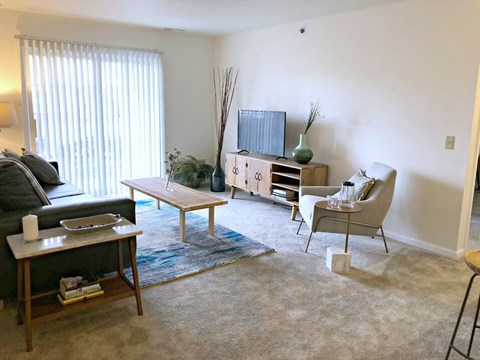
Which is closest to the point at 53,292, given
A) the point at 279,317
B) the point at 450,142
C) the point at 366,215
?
the point at 279,317

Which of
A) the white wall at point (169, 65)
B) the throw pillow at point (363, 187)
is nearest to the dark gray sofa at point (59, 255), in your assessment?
the throw pillow at point (363, 187)

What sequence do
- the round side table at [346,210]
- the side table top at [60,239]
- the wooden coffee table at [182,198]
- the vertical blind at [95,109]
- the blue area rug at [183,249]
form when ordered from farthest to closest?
the vertical blind at [95,109]
the wooden coffee table at [182,198]
the round side table at [346,210]
the blue area rug at [183,249]
the side table top at [60,239]

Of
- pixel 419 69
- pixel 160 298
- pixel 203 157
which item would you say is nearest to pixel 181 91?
pixel 203 157

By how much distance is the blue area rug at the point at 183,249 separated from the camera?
315 cm

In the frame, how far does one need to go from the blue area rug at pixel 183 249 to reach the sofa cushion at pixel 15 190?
0.97m

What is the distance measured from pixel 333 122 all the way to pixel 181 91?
2.60 meters

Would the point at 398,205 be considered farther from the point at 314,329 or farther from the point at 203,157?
the point at 203,157

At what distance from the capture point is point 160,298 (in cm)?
273

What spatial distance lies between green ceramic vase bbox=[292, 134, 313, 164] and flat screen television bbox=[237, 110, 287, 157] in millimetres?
303

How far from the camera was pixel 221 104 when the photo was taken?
20.7ft

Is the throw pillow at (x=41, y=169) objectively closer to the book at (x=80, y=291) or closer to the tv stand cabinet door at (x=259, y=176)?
the book at (x=80, y=291)

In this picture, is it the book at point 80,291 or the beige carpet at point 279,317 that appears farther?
the book at point 80,291

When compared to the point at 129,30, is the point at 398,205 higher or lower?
lower

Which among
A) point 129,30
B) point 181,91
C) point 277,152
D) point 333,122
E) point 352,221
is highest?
point 129,30
